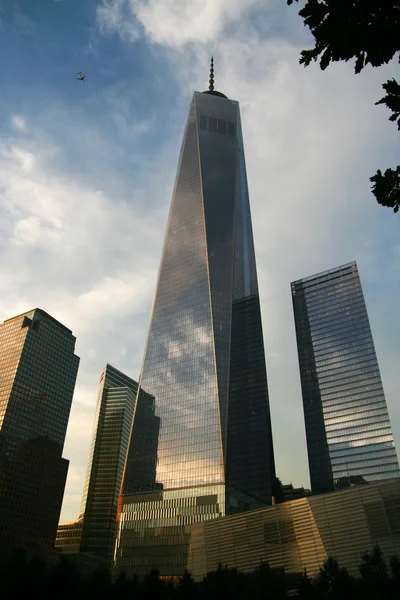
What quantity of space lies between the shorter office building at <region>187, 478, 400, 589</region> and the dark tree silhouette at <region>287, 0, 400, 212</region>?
75635 mm

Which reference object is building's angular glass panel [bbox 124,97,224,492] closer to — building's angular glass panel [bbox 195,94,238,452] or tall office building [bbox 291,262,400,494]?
building's angular glass panel [bbox 195,94,238,452]

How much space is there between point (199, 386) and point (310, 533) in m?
76.6

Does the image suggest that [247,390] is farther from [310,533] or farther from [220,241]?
[310,533]

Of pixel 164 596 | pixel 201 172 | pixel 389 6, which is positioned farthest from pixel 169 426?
pixel 389 6

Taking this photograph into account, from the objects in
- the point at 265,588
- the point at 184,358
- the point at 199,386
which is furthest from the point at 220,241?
the point at 265,588

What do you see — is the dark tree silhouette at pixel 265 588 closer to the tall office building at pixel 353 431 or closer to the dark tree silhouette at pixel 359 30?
the dark tree silhouette at pixel 359 30

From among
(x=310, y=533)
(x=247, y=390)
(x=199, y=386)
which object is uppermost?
(x=247, y=390)

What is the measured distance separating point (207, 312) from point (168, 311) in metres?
17.2

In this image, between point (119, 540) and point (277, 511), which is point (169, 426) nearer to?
point (119, 540)

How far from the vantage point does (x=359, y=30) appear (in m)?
8.15

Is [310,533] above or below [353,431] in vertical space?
below

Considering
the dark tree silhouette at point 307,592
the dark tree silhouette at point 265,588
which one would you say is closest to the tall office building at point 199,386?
the dark tree silhouette at point 265,588

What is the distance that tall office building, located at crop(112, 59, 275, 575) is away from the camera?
137 m

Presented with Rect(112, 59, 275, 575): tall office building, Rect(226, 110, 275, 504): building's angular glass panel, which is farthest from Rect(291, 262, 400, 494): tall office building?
Rect(112, 59, 275, 575): tall office building
